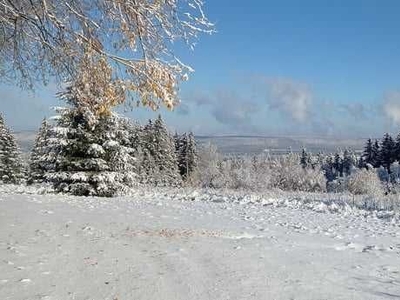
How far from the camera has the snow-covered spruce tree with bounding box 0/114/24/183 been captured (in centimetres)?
5008

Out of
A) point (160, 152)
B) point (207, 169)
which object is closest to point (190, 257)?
point (160, 152)

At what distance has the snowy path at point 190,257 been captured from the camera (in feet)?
20.0

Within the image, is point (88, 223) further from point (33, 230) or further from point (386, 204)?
point (386, 204)

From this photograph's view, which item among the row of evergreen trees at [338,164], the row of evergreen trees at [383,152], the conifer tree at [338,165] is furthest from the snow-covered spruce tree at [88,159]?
the conifer tree at [338,165]

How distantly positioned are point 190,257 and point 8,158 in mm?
48641

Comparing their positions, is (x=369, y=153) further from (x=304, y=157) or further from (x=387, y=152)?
(x=304, y=157)

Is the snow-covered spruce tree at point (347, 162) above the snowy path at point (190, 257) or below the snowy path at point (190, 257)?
above

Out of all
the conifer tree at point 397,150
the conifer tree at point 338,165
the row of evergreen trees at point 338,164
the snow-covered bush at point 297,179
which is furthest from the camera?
the conifer tree at point 338,165

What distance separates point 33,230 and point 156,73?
4.70m

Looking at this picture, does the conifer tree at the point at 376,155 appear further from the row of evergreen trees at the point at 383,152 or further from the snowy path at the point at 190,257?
the snowy path at the point at 190,257

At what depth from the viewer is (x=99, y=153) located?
80.7 ft

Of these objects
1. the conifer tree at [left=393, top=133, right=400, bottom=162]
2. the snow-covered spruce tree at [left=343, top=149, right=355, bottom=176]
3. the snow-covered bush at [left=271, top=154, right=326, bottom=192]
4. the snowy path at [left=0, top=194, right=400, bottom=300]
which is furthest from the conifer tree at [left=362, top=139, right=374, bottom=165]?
the snowy path at [left=0, top=194, right=400, bottom=300]

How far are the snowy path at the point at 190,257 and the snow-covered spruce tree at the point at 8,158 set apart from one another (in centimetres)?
3941

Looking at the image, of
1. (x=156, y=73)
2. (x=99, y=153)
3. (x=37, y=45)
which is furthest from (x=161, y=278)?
(x=99, y=153)
